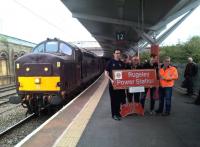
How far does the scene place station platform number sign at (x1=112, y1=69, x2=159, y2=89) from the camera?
1102 cm

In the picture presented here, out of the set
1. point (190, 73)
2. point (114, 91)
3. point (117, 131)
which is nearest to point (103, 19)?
point (190, 73)

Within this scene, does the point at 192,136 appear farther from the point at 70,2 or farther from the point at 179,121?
the point at 70,2

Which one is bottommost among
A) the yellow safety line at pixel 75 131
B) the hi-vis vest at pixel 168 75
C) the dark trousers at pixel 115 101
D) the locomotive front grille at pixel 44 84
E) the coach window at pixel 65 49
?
the yellow safety line at pixel 75 131

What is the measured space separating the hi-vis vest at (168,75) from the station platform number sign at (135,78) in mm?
220

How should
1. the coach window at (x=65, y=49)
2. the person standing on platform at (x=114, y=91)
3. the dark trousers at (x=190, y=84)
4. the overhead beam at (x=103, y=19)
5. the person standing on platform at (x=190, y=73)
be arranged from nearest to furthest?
1. the person standing on platform at (x=114, y=91)
2. the coach window at (x=65, y=49)
3. the person standing on platform at (x=190, y=73)
4. the dark trousers at (x=190, y=84)
5. the overhead beam at (x=103, y=19)

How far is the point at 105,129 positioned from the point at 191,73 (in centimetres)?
915

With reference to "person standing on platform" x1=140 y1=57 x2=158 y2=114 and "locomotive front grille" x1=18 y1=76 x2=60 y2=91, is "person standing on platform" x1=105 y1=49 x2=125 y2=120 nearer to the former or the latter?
"person standing on platform" x1=140 y1=57 x2=158 y2=114

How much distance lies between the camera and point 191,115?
1156cm

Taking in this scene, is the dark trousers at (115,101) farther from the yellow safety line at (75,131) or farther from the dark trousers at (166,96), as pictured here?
the dark trousers at (166,96)

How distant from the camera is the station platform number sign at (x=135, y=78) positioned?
11.0 metres

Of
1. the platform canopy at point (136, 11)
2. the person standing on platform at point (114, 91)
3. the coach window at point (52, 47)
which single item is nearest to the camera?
the person standing on platform at point (114, 91)

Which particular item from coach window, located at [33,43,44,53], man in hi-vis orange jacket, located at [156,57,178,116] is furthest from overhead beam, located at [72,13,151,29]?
man in hi-vis orange jacket, located at [156,57,178,116]

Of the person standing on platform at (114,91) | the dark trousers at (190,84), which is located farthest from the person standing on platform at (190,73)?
the person standing on platform at (114,91)

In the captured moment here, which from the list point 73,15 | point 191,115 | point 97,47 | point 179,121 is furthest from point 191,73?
point 97,47
